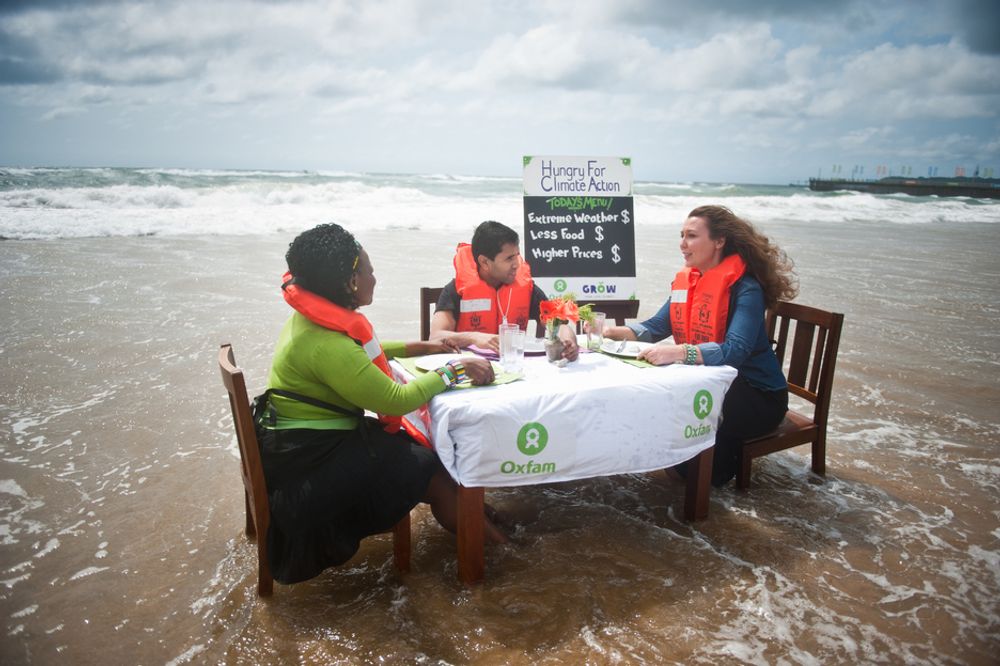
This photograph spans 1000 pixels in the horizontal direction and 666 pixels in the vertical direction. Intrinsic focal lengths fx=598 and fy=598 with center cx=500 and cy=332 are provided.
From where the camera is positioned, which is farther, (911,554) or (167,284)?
(167,284)

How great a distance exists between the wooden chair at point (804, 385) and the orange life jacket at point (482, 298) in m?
1.65

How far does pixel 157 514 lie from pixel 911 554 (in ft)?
13.2

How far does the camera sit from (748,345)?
3.31 meters

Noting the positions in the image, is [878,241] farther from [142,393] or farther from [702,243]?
[142,393]

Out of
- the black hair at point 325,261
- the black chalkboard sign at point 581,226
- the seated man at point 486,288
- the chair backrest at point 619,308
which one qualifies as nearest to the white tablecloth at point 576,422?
the black hair at point 325,261

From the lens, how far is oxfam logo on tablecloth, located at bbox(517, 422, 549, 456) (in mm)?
2555

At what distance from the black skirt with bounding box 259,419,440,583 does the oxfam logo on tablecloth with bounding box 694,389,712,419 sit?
4.42 ft

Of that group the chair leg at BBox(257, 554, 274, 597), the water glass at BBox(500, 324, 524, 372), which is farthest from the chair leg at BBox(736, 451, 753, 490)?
the chair leg at BBox(257, 554, 274, 597)

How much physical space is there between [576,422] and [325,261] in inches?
49.9

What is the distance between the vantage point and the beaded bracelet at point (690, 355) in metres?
3.10

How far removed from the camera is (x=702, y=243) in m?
3.55

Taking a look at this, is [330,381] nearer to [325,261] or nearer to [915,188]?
[325,261]

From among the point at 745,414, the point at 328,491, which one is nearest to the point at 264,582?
the point at 328,491

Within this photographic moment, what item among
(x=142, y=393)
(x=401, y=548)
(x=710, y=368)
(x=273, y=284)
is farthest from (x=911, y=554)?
(x=273, y=284)
